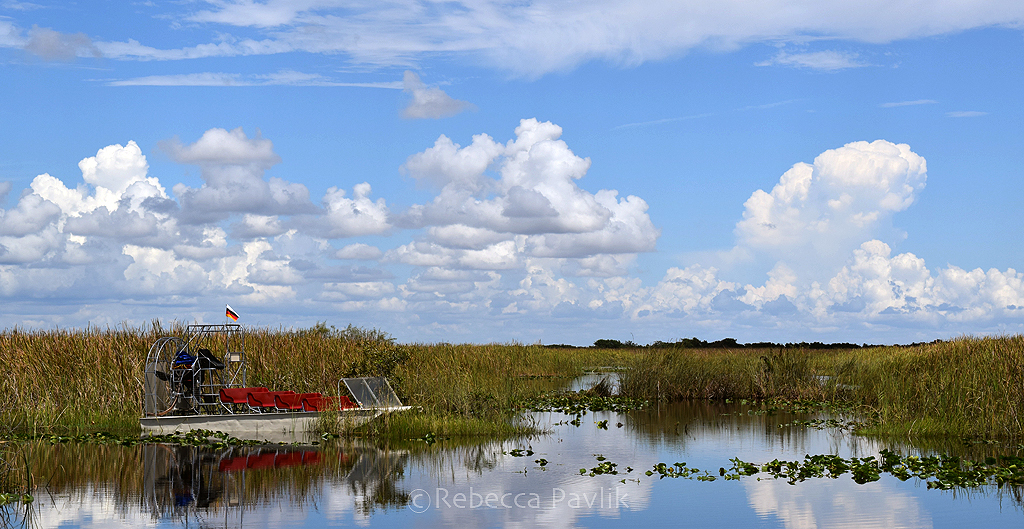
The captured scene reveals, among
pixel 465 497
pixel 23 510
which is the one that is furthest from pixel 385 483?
pixel 23 510

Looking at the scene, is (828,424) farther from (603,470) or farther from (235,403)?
(235,403)

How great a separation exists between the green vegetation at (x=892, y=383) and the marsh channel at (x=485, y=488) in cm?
144

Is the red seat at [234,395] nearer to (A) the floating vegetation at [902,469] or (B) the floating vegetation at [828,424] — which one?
(A) the floating vegetation at [902,469]

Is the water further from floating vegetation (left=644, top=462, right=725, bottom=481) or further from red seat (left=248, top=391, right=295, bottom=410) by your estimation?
red seat (left=248, top=391, right=295, bottom=410)

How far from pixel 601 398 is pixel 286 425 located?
11401 millimetres

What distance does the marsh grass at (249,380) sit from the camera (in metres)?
20.0

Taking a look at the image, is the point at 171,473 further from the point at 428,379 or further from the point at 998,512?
the point at 998,512

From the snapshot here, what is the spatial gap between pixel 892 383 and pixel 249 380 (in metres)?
15.9

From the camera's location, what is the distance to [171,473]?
14633 millimetres

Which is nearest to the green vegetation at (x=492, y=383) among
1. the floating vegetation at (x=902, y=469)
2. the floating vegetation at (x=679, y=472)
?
the floating vegetation at (x=902, y=469)

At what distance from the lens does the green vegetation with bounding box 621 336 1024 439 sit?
18672 millimetres

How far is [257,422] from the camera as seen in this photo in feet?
59.3

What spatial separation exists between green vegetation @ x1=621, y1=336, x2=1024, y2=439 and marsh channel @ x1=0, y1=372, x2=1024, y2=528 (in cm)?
144

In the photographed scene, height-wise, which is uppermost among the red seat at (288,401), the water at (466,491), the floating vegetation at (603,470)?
the red seat at (288,401)
